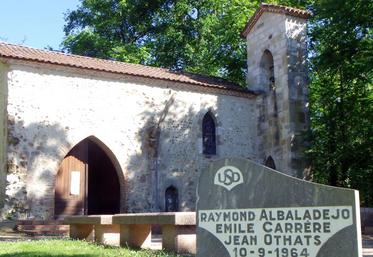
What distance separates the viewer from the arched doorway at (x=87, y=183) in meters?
15.5

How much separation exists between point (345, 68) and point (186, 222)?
12438 mm

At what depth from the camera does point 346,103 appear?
18703 mm

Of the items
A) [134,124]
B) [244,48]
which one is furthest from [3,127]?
[244,48]

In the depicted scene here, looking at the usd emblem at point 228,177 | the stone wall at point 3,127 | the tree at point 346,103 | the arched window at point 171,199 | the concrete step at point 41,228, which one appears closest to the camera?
the usd emblem at point 228,177

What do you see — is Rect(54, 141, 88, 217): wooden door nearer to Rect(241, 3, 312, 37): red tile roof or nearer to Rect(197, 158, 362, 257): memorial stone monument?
Rect(241, 3, 312, 37): red tile roof

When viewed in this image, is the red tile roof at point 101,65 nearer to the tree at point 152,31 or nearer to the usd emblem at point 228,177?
the tree at point 152,31

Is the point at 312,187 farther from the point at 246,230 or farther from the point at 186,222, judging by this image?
the point at 186,222

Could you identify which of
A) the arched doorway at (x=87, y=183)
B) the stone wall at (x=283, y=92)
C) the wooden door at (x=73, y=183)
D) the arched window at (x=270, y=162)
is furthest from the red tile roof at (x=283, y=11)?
the wooden door at (x=73, y=183)

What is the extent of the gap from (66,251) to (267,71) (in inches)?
540

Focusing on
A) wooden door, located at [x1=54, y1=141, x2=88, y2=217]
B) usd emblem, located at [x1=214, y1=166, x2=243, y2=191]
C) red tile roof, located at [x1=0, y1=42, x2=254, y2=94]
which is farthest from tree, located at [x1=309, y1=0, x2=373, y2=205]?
usd emblem, located at [x1=214, y1=166, x2=243, y2=191]

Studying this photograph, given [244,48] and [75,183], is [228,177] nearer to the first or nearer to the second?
[75,183]

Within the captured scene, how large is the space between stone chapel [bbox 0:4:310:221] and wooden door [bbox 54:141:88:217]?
32 millimetres

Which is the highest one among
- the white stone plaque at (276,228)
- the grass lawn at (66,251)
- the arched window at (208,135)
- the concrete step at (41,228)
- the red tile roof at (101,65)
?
the red tile roof at (101,65)

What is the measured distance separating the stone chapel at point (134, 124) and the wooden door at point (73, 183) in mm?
32
